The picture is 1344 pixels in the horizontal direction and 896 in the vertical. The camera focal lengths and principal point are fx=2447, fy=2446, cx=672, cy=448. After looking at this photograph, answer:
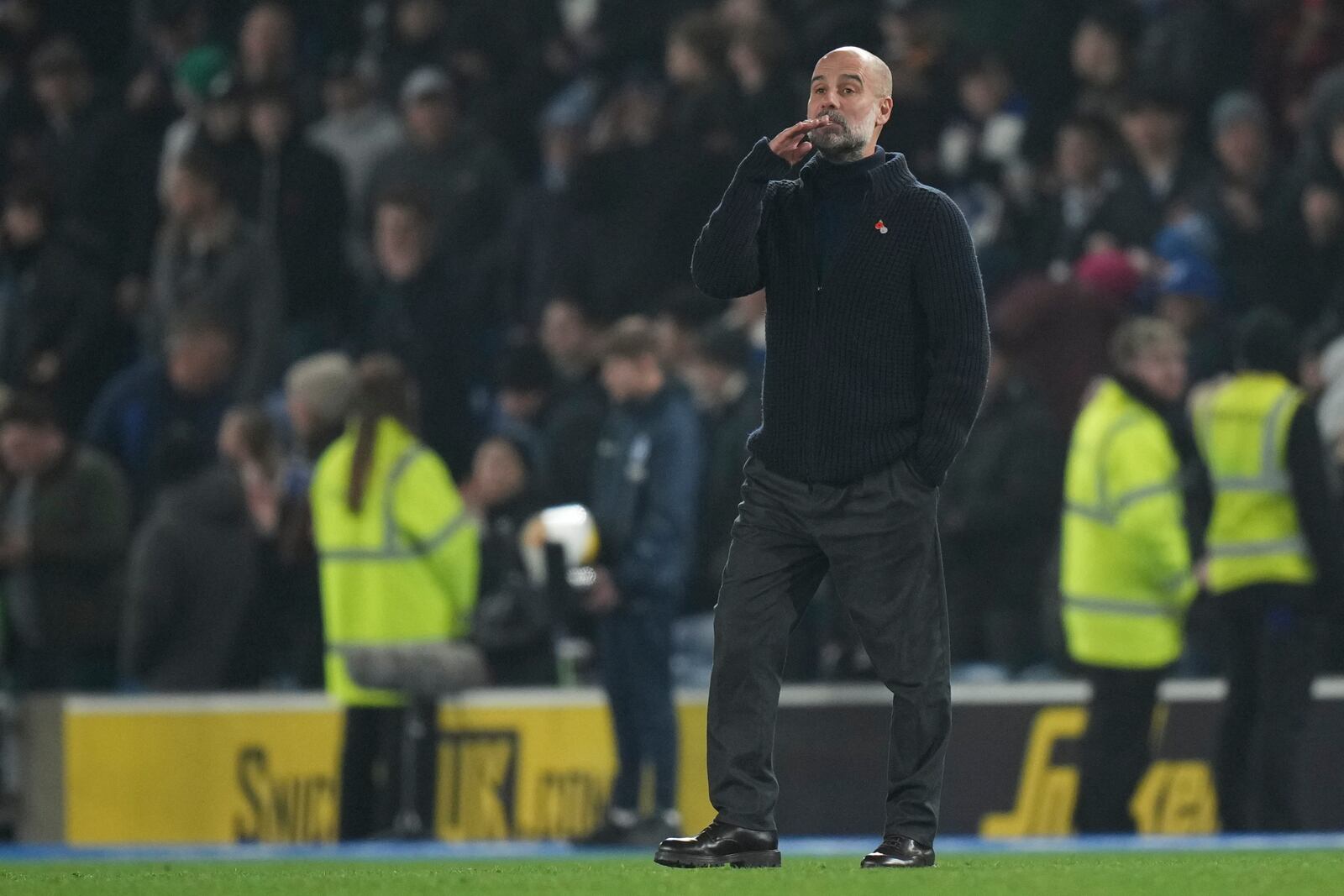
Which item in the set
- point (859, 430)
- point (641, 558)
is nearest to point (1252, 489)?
point (641, 558)

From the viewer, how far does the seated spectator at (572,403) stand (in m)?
12.3

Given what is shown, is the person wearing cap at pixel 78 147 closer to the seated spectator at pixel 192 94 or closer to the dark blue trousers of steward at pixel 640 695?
the seated spectator at pixel 192 94

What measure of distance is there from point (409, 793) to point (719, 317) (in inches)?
150

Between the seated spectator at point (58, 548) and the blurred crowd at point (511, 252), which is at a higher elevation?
the blurred crowd at point (511, 252)

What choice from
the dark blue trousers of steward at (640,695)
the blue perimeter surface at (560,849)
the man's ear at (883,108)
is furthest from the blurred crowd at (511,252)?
the man's ear at (883,108)

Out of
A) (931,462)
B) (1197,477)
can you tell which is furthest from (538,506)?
(931,462)

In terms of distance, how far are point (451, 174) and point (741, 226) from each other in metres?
8.53

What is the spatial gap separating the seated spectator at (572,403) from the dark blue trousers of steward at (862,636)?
5.80m

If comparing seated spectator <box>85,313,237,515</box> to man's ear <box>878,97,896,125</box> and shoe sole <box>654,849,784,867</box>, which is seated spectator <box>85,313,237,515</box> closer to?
shoe sole <box>654,849,784,867</box>

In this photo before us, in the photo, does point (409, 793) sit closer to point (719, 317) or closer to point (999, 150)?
point (719, 317)

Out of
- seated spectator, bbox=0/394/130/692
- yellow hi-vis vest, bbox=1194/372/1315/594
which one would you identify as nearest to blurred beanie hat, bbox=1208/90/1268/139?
yellow hi-vis vest, bbox=1194/372/1315/594

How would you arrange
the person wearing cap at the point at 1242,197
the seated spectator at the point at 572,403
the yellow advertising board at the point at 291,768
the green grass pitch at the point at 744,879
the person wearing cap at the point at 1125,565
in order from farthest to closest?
1. the person wearing cap at the point at 1242,197
2. the seated spectator at the point at 572,403
3. the yellow advertising board at the point at 291,768
4. the person wearing cap at the point at 1125,565
5. the green grass pitch at the point at 744,879

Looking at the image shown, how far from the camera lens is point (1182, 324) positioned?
12258 millimetres

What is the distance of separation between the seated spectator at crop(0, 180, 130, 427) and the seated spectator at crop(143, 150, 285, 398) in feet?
1.48
